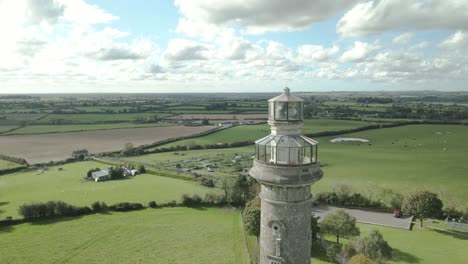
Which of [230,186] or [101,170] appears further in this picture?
[101,170]

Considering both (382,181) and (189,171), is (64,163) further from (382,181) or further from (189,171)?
(382,181)

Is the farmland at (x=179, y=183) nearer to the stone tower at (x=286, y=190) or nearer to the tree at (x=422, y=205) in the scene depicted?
the tree at (x=422, y=205)

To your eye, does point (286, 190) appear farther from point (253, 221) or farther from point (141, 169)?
point (141, 169)

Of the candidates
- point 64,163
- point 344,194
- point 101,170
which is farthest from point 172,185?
point 64,163

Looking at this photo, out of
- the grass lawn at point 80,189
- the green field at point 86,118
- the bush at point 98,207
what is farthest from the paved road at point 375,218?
the green field at point 86,118

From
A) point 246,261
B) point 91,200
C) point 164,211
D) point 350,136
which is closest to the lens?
point 246,261

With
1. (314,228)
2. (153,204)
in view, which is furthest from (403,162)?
(153,204)

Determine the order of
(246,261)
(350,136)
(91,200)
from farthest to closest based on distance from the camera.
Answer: (350,136) < (91,200) < (246,261)
